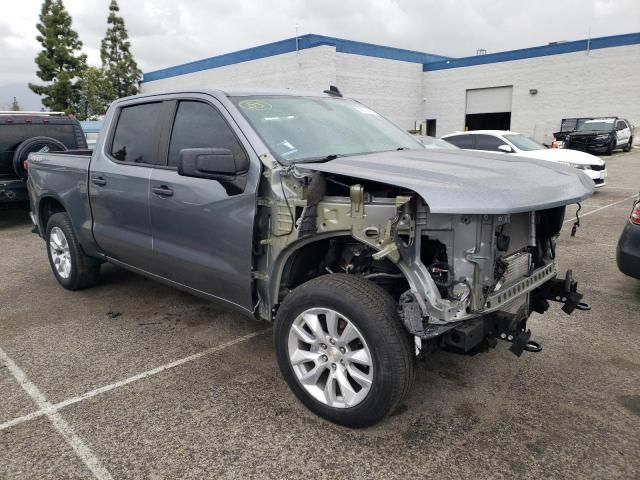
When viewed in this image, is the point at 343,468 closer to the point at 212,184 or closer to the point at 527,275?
the point at 527,275

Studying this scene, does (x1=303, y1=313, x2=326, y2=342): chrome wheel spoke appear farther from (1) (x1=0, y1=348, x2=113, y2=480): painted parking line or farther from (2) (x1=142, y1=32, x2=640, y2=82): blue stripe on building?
(2) (x1=142, y1=32, x2=640, y2=82): blue stripe on building

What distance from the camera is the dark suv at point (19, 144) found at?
8.29 metres

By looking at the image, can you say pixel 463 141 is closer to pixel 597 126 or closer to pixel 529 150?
pixel 529 150

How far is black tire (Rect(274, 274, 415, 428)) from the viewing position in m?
2.50

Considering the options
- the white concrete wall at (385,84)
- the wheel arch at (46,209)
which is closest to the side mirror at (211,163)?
the wheel arch at (46,209)

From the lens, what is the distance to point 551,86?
29.8 m

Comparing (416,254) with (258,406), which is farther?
(258,406)

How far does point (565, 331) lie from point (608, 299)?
1.02 meters

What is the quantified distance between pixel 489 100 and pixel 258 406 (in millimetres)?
33492

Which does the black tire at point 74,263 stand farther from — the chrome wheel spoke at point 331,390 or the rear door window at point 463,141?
the rear door window at point 463,141

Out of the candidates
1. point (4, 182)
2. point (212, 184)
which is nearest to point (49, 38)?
point (4, 182)

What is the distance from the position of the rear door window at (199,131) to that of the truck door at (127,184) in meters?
0.23

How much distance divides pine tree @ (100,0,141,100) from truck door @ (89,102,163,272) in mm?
41092

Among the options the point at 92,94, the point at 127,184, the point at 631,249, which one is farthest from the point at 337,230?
the point at 92,94
